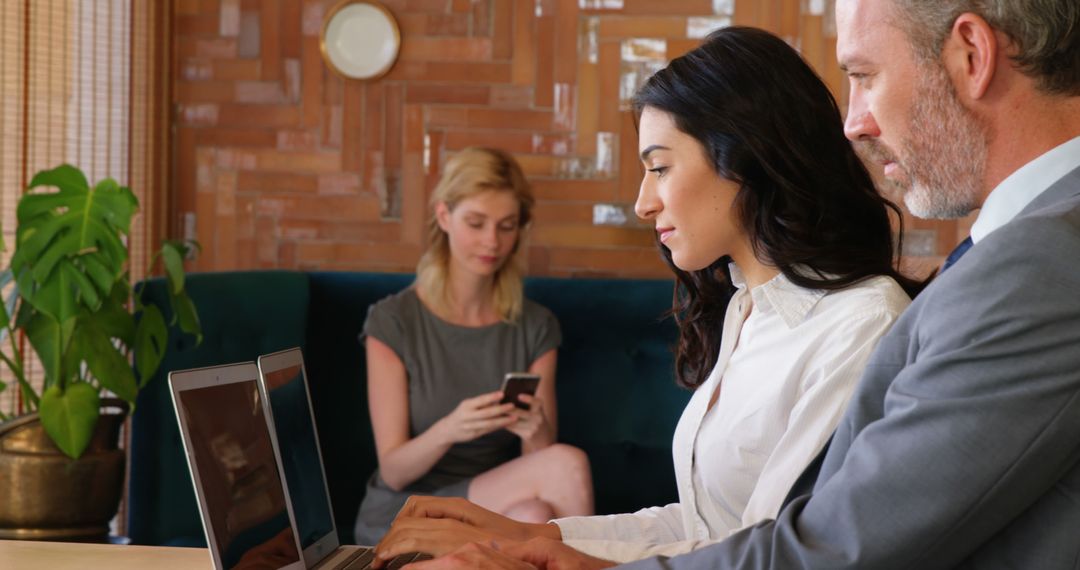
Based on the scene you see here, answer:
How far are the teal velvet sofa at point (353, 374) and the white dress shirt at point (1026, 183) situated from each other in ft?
7.71

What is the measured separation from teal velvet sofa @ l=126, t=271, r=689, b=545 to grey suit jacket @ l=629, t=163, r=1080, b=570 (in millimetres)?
2450

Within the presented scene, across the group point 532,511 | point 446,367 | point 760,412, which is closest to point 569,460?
point 532,511

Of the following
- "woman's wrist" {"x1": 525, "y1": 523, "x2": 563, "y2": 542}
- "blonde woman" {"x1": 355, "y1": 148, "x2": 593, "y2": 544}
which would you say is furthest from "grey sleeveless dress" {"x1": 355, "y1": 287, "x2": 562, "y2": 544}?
"woman's wrist" {"x1": 525, "y1": 523, "x2": 563, "y2": 542}

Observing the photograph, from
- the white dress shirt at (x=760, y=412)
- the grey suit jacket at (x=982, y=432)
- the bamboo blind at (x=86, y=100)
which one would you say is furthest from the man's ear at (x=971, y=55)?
the bamboo blind at (x=86, y=100)

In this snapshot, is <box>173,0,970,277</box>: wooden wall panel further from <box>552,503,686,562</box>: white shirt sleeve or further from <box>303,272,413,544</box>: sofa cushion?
<box>552,503,686,562</box>: white shirt sleeve

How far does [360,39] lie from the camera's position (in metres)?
4.01

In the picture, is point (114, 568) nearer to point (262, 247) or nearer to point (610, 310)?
point (610, 310)

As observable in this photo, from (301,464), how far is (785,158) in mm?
842

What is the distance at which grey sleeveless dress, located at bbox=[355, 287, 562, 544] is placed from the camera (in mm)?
3371

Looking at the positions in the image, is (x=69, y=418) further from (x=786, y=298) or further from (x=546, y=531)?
(x=786, y=298)

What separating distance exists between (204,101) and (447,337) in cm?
133

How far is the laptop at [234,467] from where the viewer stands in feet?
4.42

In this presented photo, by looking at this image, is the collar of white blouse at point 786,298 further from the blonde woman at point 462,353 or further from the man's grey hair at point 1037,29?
the blonde woman at point 462,353

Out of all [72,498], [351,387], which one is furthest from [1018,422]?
[351,387]
